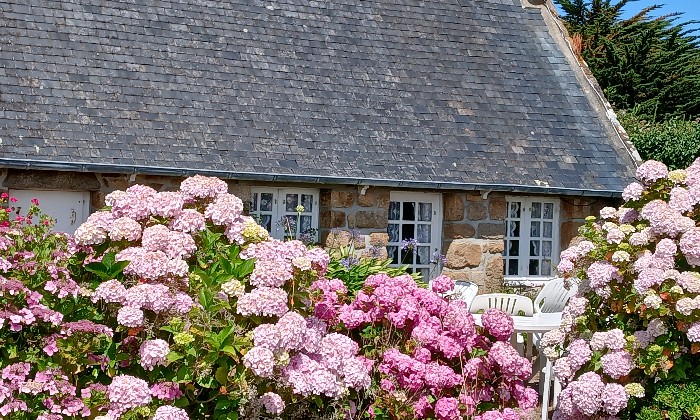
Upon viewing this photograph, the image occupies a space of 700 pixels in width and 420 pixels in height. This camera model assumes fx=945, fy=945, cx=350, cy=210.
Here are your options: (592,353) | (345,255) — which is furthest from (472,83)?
(592,353)

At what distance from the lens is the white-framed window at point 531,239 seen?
40.4 ft

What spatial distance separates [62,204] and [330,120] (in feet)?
11.1

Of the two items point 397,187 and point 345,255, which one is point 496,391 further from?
point 397,187

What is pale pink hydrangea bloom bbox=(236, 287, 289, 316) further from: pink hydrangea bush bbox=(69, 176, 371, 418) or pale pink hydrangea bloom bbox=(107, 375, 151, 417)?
pale pink hydrangea bloom bbox=(107, 375, 151, 417)

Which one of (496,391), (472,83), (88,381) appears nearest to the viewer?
(88,381)

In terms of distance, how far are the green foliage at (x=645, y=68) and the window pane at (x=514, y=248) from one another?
1224cm

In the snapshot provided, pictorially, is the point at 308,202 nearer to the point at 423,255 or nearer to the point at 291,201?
the point at 291,201

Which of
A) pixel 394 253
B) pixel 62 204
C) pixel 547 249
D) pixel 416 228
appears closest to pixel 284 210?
pixel 394 253

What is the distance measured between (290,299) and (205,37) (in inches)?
281

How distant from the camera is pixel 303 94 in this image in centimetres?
1177

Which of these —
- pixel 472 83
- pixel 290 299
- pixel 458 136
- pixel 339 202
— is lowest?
pixel 290 299

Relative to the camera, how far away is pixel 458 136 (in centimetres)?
1211

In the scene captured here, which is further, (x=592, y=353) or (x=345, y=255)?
(x=345, y=255)

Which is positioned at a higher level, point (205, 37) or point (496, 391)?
point (205, 37)
